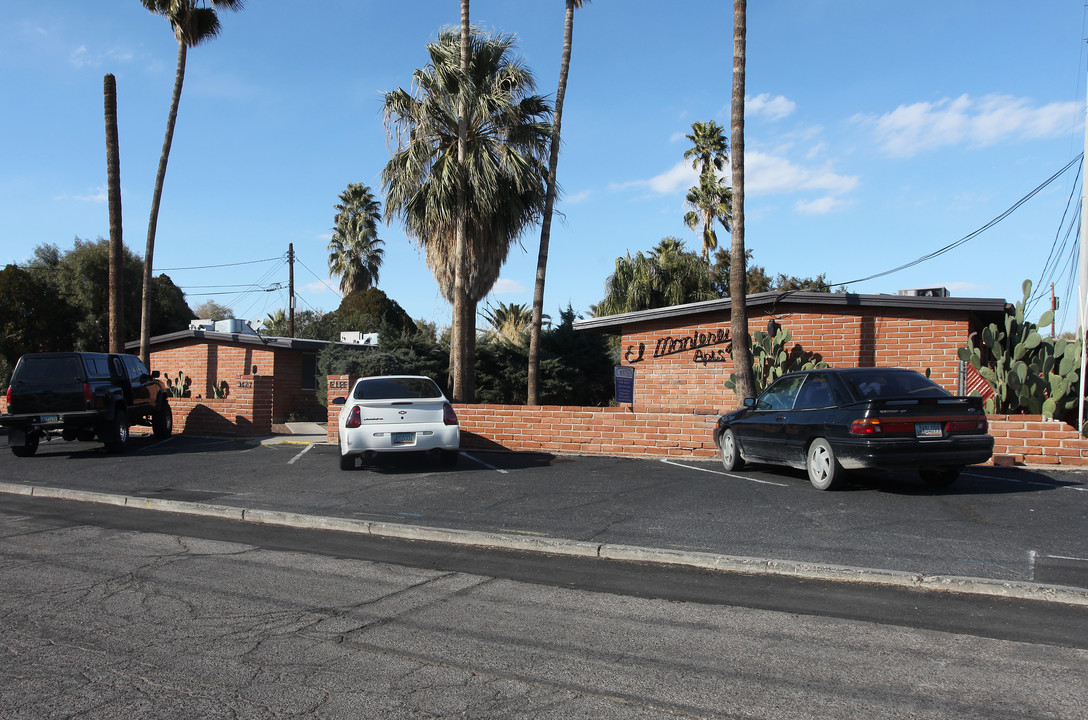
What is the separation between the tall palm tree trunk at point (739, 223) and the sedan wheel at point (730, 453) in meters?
3.00

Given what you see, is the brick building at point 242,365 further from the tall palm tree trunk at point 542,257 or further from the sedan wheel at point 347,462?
the sedan wheel at point 347,462

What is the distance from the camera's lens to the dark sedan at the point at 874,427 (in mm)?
9156

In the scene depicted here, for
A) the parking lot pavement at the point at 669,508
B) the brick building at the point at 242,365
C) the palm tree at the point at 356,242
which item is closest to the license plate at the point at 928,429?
the parking lot pavement at the point at 669,508

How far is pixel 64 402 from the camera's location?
596 inches

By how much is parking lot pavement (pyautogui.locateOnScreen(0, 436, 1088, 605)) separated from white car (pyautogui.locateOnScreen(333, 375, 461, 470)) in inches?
16.2

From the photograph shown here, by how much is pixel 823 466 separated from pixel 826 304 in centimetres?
793

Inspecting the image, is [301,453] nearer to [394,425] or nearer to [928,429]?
[394,425]

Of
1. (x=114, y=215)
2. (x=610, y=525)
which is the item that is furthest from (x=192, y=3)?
(x=610, y=525)

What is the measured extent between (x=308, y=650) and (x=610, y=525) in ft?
13.5

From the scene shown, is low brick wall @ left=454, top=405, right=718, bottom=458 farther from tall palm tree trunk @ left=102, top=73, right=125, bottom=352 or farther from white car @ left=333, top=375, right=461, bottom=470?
tall palm tree trunk @ left=102, top=73, right=125, bottom=352

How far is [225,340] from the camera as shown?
Result: 27.7m

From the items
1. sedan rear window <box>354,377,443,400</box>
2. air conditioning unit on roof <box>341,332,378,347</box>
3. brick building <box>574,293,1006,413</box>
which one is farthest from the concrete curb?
air conditioning unit on roof <box>341,332,378,347</box>

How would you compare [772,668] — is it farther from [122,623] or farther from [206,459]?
[206,459]

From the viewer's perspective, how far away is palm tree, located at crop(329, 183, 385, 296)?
2039 inches
